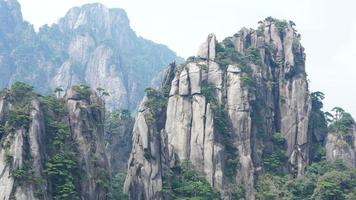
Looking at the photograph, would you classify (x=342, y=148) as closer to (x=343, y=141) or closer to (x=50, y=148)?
(x=343, y=141)

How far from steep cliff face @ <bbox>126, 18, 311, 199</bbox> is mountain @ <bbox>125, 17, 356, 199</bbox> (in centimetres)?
12

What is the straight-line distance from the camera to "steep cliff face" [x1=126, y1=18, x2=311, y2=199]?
7519 centimetres

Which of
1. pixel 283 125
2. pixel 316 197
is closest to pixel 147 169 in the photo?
pixel 316 197

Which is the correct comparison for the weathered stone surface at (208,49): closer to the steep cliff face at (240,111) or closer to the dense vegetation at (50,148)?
the steep cliff face at (240,111)

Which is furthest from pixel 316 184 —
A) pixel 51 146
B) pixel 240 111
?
pixel 51 146

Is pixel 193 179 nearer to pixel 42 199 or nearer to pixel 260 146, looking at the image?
pixel 260 146

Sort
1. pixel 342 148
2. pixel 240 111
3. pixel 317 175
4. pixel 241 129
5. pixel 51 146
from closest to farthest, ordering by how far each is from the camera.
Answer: pixel 51 146 → pixel 317 175 → pixel 241 129 → pixel 240 111 → pixel 342 148

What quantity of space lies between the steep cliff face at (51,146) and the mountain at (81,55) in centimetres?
7571

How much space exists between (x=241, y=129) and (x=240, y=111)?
223 cm

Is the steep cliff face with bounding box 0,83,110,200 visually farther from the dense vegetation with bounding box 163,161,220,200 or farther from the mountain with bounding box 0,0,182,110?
the mountain with bounding box 0,0,182,110

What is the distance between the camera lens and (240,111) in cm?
7894

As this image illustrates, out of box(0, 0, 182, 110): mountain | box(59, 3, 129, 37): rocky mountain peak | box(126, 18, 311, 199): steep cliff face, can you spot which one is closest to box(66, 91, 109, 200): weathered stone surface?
box(126, 18, 311, 199): steep cliff face

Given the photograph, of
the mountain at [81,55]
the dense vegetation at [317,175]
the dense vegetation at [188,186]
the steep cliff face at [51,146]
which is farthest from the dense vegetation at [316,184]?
the mountain at [81,55]

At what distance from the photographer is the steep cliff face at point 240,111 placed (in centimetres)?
7519
